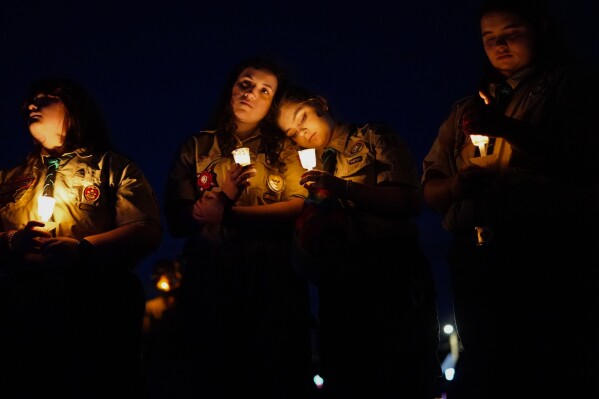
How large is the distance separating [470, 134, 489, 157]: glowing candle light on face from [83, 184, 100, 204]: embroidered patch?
240 centimetres

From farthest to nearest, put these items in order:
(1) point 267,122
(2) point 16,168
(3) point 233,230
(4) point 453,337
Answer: (4) point 453,337 → (1) point 267,122 → (2) point 16,168 → (3) point 233,230

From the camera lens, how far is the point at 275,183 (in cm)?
437

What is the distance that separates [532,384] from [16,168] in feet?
12.1

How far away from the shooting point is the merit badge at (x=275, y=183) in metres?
4.36

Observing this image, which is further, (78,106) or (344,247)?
(78,106)

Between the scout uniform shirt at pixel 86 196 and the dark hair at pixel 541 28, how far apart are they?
2.41 meters

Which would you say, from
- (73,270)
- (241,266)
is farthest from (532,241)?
(73,270)

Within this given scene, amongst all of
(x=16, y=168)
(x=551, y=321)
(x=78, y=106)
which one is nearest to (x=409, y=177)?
(x=551, y=321)

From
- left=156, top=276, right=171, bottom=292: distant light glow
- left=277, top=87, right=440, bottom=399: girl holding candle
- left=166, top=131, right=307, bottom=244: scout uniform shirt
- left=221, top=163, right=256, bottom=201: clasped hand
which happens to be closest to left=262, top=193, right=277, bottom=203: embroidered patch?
left=166, top=131, right=307, bottom=244: scout uniform shirt

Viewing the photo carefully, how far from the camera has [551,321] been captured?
9.21 ft

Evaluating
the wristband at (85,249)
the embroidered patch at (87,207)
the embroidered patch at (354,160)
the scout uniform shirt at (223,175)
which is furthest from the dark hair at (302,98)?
the wristband at (85,249)

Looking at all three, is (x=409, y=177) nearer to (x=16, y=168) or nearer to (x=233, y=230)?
(x=233, y=230)

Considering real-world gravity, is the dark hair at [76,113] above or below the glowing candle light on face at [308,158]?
above

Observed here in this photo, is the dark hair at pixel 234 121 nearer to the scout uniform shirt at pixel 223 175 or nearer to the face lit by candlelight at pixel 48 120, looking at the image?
the scout uniform shirt at pixel 223 175
